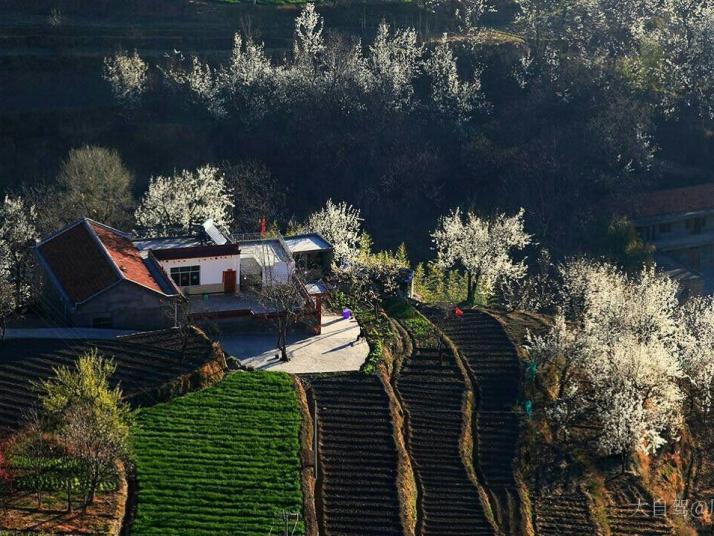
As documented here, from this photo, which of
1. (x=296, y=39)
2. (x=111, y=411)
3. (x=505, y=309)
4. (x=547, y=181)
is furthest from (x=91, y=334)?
(x=296, y=39)

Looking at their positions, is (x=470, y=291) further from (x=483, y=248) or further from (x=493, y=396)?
(x=493, y=396)

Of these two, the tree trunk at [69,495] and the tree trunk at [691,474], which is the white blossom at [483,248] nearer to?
the tree trunk at [691,474]

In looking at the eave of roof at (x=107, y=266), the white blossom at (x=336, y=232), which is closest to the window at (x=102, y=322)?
the eave of roof at (x=107, y=266)

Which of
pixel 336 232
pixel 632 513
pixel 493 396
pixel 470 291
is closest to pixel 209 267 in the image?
pixel 336 232

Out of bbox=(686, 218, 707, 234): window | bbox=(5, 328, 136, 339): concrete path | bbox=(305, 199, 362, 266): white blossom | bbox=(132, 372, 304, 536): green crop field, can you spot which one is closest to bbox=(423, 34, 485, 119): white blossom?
bbox=(686, 218, 707, 234): window

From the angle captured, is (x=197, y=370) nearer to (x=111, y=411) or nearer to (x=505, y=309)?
(x=111, y=411)

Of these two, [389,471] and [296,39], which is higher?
[296,39]

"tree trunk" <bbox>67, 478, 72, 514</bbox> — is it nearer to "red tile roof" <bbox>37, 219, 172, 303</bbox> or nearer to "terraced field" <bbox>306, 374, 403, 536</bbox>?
"terraced field" <bbox>306, 374, 403, 536</bbox>
